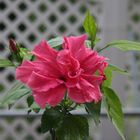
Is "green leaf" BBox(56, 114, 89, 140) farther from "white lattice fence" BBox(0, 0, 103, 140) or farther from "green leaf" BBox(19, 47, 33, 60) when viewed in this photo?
"white lattice fence" BBox(0, 0, 103, 140)

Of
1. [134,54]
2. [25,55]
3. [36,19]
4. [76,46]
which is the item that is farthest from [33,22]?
[76,46]

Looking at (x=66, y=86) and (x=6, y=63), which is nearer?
(x=66, y=86)

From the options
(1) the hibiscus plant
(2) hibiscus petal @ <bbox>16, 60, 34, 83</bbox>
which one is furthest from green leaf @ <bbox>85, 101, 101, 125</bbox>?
(2) hibiscus petal @ <bbox>16, 60, 34, 83</bbox>

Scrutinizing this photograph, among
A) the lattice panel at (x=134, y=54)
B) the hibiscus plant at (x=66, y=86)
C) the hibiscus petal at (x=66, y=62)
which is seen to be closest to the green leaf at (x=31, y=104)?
the hibiscus plant at (x=66, y=86)

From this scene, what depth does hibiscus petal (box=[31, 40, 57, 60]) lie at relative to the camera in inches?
30.6

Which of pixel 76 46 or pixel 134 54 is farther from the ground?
pixel 76 46

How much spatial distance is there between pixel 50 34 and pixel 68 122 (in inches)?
113

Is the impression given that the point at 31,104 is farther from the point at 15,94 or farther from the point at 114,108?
the point at 114,108

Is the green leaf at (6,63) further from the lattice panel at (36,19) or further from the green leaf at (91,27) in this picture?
the lattice panel at (36,19)

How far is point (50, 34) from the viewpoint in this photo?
12.1 feet

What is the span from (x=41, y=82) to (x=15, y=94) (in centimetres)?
11

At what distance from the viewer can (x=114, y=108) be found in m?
0.86

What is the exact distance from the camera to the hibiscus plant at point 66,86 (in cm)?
76

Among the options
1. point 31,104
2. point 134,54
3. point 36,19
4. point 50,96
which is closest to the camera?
point 50,96
